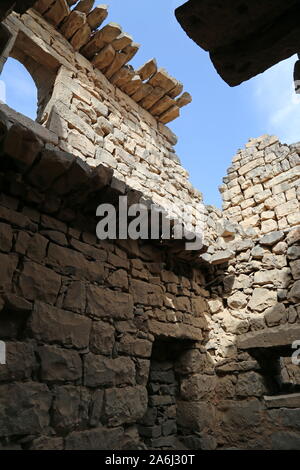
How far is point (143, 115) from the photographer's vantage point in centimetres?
515

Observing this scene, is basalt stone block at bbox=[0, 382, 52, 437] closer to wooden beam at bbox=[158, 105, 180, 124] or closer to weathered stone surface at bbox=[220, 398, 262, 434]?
weathered stone surface at bbox=[220, 398, 262, 434]

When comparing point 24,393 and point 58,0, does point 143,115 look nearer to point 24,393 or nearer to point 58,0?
point 58,0

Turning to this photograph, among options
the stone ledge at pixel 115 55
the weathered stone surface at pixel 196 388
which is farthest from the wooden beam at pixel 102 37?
the weathered stone surface at pixel 196 388

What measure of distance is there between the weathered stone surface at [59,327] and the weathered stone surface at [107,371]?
157mm

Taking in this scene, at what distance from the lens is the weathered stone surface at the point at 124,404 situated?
8.21 ft

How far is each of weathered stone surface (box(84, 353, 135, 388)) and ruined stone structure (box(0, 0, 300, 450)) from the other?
1cm

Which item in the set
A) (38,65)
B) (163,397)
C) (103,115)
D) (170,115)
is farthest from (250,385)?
(38,65)

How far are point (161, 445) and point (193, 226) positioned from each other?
283cm

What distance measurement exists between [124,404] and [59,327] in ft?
2.98

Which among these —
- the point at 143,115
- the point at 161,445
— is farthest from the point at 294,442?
the point at 143,115

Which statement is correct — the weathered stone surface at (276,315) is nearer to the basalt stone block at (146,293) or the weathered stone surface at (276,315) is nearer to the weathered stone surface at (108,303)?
the basalt stone block at (146,293)

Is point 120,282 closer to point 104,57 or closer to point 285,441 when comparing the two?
point 285,441

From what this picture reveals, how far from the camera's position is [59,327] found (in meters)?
2.36
